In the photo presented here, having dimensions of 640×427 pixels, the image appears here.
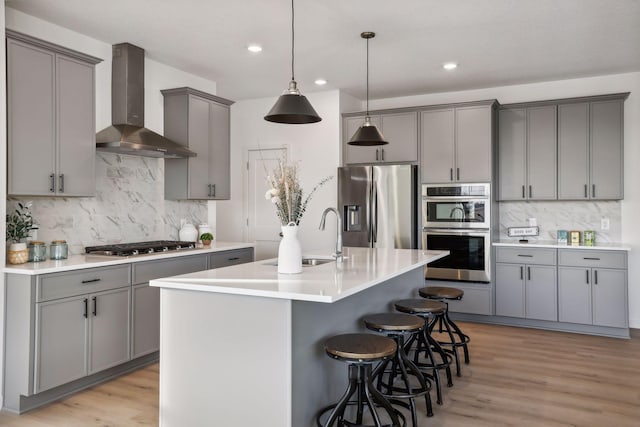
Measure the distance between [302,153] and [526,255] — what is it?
114 inches

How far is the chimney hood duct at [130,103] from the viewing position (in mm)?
4023

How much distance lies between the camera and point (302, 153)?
6.23 metres

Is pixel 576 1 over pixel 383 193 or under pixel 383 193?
over

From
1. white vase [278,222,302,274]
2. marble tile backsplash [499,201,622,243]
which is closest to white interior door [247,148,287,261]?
marble tile backsplash [499,201,622,243]

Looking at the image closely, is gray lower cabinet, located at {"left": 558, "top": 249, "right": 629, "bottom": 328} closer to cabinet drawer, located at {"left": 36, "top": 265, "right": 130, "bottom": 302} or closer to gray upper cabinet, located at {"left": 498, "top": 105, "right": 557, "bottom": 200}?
gray upper cabinet, located at {"left": 498, "top": 105, "right": 557, "bottom": 200}

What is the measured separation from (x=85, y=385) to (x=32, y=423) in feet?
1.78

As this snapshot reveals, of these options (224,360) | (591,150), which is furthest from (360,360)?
(591,150)

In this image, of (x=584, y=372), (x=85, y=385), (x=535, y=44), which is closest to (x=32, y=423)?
(x=85, y=385)

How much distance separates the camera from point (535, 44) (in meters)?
4.25

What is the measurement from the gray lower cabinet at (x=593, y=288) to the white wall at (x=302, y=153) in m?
2.58

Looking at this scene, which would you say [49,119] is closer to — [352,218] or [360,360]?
[360,360]

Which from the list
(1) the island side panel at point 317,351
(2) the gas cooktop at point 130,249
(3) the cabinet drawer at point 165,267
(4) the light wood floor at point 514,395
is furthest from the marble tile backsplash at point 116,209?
(1) the island side panel at point 317,351

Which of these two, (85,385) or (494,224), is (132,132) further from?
(494,224)

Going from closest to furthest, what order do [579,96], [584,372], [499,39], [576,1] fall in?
[576,1]
[584,372]
[499,39]
[579,96]
